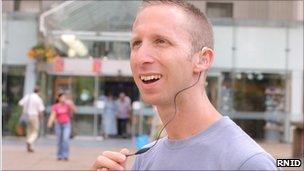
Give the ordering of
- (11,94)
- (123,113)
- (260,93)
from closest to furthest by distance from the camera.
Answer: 1. (123,113)
2. (260,93)
3. (11,94)

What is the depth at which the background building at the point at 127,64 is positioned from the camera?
21828 millimetres

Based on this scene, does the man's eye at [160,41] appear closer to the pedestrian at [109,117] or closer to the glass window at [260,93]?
the pedestrian at [109,117]

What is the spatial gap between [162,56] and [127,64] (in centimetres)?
1970

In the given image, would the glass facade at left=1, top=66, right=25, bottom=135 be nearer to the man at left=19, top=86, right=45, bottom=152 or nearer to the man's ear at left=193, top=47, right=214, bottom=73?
the man at left=19, top=86, right=45, bottom=152

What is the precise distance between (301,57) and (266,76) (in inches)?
58.0

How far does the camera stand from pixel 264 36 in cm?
2253

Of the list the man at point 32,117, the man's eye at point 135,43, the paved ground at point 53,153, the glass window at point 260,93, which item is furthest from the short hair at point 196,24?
the glass window at point 260,93

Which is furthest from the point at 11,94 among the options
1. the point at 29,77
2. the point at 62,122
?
the point at 62,122

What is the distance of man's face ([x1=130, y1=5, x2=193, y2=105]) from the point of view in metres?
1.96

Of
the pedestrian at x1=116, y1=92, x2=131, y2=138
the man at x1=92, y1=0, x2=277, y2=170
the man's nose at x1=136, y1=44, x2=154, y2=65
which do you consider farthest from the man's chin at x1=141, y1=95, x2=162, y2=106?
the pedestrian at x1=116, y1=92, x2=131, y2=138

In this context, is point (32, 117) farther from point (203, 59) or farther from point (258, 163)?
point (258, 163)

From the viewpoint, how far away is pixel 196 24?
201cm

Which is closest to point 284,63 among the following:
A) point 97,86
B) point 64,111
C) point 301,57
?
point 301,57

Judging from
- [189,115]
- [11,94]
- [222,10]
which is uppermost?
[222,10]
